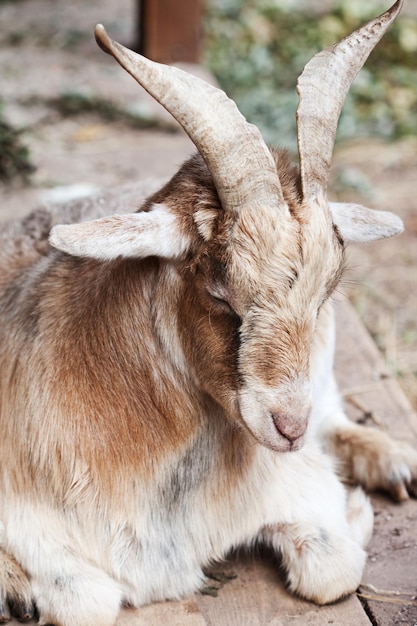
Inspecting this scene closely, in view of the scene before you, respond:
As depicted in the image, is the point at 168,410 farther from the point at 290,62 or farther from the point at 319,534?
the point at 290,62

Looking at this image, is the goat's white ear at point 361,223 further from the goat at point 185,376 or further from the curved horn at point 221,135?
the curved horn at point 221,135

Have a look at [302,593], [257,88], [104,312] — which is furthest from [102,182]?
[302,593]

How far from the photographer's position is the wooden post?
763 centimetres

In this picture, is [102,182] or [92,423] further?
[102,182]

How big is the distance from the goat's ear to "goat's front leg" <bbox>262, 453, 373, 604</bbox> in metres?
1.03

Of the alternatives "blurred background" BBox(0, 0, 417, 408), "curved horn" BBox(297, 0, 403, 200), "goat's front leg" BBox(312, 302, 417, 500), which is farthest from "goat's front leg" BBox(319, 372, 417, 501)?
"curved horn" BBox(297, 0, 403, 200)

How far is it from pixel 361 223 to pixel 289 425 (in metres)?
0.78

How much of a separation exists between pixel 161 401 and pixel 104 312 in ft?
1.15

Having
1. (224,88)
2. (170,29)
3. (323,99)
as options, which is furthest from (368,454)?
(224,88)

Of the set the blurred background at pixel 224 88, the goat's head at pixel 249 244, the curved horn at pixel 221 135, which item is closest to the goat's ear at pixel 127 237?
the goat's head at pixel 249 244

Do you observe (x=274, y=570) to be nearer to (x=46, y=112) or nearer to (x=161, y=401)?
(x=161, y=401)

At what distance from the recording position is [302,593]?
359cm

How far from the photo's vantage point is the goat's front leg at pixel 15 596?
3500mm

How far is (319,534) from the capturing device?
3.69 m
